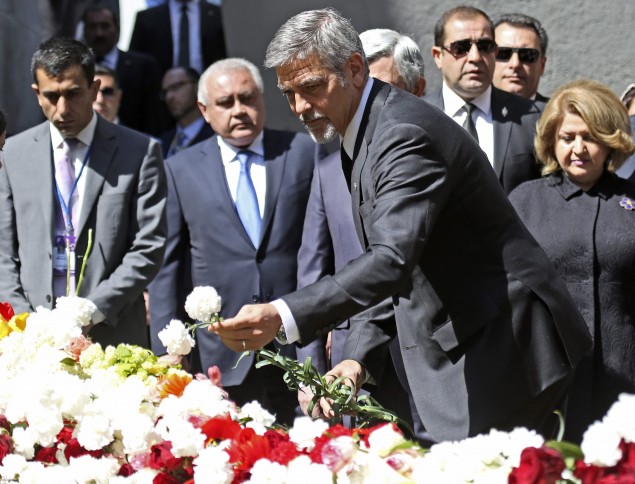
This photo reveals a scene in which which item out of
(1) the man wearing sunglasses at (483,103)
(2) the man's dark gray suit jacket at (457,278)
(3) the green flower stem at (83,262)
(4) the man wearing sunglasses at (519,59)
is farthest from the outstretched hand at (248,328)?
(4) the man wearing sunglasses at (519,59)

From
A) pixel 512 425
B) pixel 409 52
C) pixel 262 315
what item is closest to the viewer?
pixel 262 315

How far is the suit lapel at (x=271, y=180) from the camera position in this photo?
6184 millimetres

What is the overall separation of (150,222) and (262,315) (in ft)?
9.46

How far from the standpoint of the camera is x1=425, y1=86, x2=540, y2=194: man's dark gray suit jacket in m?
5.70

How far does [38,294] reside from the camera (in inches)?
226

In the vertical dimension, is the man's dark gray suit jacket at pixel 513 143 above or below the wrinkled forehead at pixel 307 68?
below

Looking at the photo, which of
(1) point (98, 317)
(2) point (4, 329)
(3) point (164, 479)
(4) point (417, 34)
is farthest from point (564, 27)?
(3) point (164, 479)

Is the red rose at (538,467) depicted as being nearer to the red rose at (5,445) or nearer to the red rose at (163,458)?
the red rose at (163,458)

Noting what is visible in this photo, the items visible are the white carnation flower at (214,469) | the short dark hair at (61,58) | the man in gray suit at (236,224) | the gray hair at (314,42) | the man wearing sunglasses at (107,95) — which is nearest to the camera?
the white carnation flower at (214,469)

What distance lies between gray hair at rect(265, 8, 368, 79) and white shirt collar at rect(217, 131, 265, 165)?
8.86 ft

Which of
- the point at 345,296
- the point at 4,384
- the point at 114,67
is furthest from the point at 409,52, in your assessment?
the point at 114,67

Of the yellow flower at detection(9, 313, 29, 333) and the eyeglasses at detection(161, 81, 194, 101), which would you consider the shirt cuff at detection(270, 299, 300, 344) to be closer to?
the yellow flower at detection(9, 313, 29, 333)

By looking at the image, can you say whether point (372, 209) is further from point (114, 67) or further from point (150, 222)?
point (114, 67)

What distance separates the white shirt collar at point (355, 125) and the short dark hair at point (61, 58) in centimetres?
256
